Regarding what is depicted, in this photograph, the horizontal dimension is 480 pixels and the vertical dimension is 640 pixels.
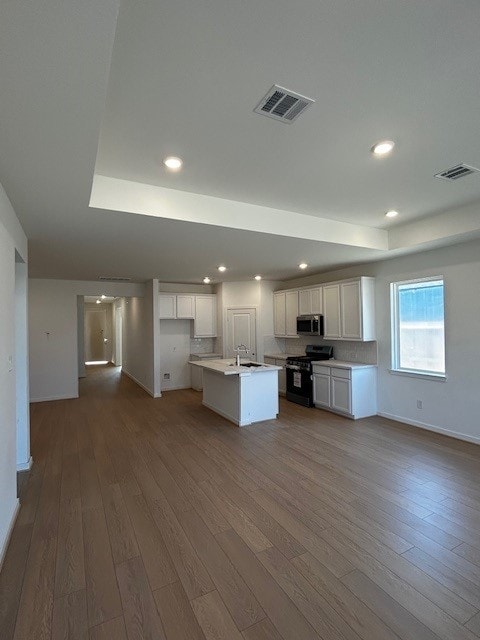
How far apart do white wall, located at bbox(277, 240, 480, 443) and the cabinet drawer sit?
0.71 m

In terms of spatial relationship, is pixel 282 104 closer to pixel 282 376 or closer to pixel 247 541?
pixel 247 541

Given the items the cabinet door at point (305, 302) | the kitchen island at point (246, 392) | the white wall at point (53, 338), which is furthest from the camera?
the white wall at point (53, 338)

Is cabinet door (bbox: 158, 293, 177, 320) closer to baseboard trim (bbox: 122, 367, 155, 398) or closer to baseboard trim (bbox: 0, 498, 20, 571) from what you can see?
baseboard trim (bbox: 122, 367, 155, 398)

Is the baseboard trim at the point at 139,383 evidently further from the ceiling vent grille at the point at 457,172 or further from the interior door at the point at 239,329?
the ceiling vent grille at the point at 457,172

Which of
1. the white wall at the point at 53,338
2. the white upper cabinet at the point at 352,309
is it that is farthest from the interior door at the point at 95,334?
the white upper cabinet at the point at 352,309

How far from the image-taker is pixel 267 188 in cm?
312

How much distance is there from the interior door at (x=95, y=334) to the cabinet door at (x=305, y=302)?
10114 millimetres

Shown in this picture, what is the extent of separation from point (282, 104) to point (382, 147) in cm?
93

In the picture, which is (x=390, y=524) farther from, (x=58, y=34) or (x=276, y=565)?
(x=58, y=34)

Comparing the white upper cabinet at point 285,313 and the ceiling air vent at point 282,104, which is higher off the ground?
the ceiling air vent at point 282,104

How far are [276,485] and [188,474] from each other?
3.03 feet

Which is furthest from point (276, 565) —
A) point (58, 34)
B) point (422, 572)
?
point (58, 34)

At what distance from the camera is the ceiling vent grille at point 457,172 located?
2760 mm

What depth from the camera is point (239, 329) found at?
7734 millimetres
